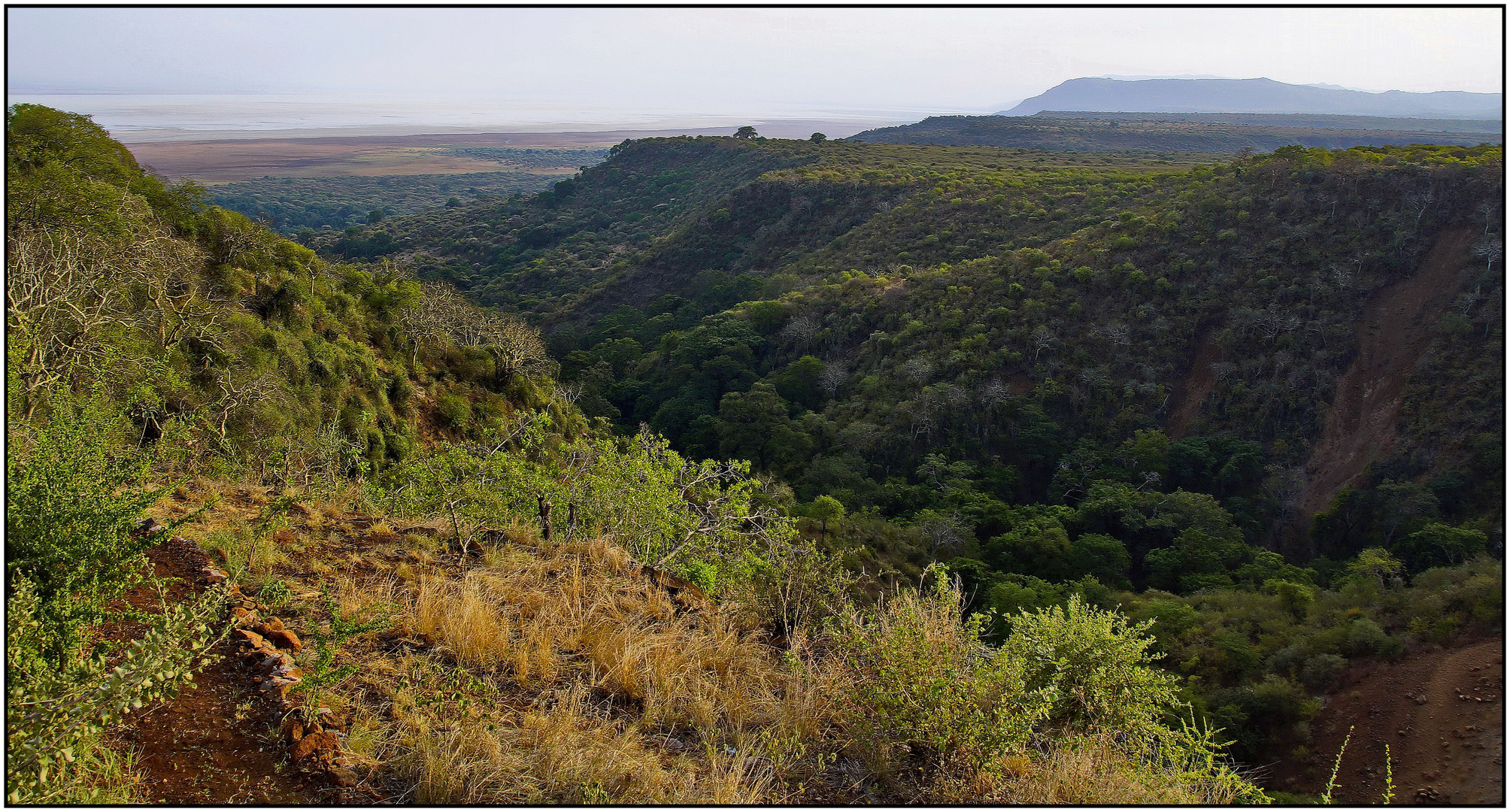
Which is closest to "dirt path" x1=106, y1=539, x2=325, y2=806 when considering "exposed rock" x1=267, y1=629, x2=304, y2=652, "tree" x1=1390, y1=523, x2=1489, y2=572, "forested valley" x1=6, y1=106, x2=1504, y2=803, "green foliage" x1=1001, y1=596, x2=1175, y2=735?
"forested valley" x1=6, y1=106, x2=1504, y2=803

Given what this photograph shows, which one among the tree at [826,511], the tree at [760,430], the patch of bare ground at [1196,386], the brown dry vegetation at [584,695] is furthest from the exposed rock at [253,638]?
the patch of bare ground at [1196,386]

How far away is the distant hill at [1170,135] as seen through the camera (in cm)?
10662

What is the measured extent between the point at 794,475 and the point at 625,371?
56.9ft

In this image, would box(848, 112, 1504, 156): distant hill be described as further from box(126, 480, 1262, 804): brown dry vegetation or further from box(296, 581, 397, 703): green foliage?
box(296, 581, 397, 703): green foliage

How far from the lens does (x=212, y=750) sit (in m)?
3.15

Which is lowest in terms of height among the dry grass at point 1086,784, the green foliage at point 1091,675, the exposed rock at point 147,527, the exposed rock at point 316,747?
the green foliage at point 1091,675

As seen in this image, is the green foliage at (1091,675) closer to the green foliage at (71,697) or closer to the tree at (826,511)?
the green foliage at (71,697)

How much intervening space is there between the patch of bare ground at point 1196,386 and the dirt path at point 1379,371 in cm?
460

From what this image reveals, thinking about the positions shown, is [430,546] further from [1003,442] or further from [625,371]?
[625,371]

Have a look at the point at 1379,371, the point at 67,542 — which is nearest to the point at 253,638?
the point at 67,542

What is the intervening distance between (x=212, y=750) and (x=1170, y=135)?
132 meters

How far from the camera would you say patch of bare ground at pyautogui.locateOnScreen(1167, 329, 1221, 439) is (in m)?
32.5

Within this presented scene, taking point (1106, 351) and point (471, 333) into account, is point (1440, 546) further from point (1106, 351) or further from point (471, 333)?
point (471, 333)

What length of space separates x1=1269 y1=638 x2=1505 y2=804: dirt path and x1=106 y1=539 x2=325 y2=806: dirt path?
12.8 meters
